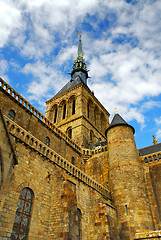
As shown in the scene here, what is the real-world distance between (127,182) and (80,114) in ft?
44.0

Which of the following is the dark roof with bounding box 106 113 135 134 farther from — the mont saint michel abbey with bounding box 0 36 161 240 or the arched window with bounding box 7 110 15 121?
the arched window with bounding box 7 110 15 121

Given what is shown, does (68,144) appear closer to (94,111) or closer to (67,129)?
(67,129)

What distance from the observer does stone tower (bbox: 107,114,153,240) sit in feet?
46.7

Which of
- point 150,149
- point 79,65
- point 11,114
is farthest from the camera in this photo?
point 79,65

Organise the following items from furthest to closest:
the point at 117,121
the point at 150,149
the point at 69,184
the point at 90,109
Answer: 1. the point at 90,109
2. the point at 150,149
3. the point at 117,121
4. the point at 69,184

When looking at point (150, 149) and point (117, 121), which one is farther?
point (150, 149)

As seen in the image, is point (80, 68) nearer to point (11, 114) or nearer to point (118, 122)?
point (118, 122)

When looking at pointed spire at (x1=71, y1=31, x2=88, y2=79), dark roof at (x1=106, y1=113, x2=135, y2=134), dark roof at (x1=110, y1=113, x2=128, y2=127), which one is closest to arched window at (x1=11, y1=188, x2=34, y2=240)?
dark roof at (x1=106, y1=113, x2=135, y2=134)

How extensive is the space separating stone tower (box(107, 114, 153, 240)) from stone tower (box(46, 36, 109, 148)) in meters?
6.50

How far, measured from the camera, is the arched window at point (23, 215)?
357 inches

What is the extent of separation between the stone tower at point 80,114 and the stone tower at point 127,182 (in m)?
6.50

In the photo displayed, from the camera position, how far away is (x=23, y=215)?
9.69m

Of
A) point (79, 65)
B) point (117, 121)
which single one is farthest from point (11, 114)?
point (79, 65)

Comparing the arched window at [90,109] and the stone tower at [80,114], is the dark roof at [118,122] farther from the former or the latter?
the arched window at [90,109]
